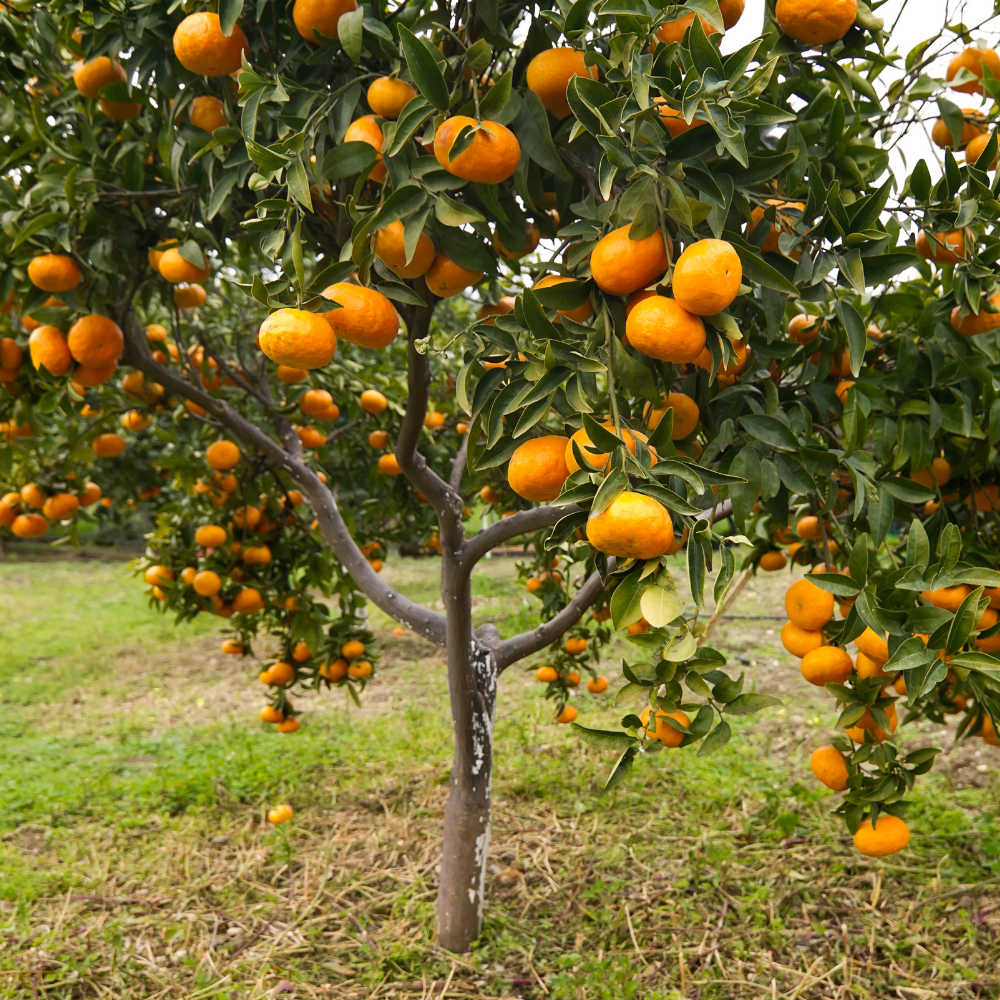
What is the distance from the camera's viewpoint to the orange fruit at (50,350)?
61.1 inches

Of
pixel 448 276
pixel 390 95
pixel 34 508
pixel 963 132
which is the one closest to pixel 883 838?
pixel 448 276

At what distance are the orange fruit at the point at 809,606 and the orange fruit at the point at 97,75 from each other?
4.95 ft

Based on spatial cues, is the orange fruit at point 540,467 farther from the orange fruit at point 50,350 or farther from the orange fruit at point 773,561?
the orange fruit at point 773,561

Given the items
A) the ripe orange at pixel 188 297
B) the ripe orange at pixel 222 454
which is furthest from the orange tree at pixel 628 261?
the ripe orange at pixel 222 454

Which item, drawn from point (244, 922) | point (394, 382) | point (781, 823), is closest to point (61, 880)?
point (244, 922)

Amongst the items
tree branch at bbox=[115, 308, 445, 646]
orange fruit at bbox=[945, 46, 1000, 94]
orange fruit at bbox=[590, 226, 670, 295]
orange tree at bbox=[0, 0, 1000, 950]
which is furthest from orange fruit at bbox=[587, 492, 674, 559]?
tree branch at bbox=[115, 308, 445, 646]

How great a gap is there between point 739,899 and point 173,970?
5.75 ft

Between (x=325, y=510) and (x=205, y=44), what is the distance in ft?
4.97

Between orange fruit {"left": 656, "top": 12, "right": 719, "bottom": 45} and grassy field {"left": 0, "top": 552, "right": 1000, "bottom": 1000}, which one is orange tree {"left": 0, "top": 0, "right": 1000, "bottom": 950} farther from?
grassy field {"left": 0, "top": 552, "right": 1000, "bottom": 1000}

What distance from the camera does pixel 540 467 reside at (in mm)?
865

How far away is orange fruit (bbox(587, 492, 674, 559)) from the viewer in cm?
71

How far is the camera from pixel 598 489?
731mm

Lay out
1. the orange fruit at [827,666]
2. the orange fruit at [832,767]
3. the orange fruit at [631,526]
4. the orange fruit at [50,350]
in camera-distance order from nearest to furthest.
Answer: the orange fruit at [631,526], the orange fruit at [827,666], the orange fruit at [832,767], the orange fruit at [50,350]

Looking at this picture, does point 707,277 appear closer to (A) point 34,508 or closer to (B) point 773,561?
(B) point 773,561
